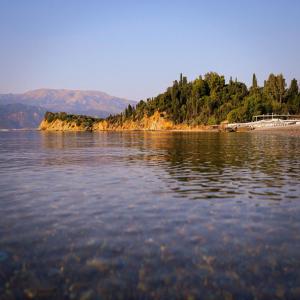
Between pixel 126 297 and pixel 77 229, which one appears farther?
pixel 77 229

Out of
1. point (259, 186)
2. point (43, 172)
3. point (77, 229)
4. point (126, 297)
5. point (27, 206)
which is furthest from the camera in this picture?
point (43, 172)

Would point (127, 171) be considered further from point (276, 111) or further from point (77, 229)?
point (276, 111)

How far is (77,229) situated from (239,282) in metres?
5.50

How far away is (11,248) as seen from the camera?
9.63 metres

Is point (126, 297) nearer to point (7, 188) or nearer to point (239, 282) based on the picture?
point (239, 282)

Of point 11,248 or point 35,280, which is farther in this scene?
point 11,248

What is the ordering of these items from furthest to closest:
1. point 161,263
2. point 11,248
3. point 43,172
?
point 43,172 → point 11,248 → point 161,263

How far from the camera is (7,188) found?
18.8 metres

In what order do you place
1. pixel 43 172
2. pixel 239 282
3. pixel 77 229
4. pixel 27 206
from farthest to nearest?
pixel 43 172
pixel 27 206
pixel 77 229
pixel 239 282

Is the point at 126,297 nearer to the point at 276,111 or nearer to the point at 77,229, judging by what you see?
the point at 77,229

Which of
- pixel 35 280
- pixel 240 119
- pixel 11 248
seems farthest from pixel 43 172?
pixel 240 119

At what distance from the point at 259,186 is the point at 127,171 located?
9.76 metres

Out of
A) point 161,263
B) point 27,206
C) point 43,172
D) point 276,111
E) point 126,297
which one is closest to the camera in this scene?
point 126,297

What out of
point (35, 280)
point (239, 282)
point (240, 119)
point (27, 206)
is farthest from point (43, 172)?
point (240, 119)
